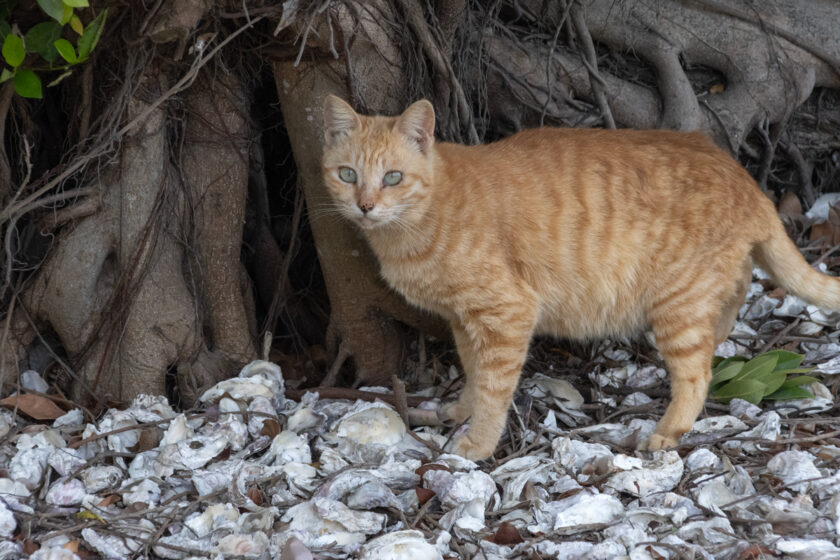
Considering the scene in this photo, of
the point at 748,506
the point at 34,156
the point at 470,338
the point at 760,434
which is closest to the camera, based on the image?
the point at 748,506

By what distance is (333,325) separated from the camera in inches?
174

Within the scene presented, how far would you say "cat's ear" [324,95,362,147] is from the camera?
142 inches

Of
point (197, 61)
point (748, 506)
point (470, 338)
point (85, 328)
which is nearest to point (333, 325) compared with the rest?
point (470, 338)

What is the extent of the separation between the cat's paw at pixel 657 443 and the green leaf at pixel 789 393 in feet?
2.03

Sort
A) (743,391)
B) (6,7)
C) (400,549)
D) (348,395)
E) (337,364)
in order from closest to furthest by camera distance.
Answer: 1. (400,549)
2. (6,7)
3. (743,391)
4. (348,395)
5. (337,364)

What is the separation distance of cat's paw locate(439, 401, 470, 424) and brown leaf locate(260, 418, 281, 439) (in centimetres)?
76

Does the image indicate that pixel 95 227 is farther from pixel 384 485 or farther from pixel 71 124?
pixel 384 485

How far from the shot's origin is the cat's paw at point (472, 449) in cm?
360

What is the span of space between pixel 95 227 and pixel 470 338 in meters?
1.80

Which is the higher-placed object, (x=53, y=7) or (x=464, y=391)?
(x=53, y=7)

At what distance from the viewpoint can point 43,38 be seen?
3391mm

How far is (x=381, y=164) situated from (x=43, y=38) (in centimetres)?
141

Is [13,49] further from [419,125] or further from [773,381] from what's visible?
[773,381]

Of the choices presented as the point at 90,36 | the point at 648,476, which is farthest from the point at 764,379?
the point at 90,36
